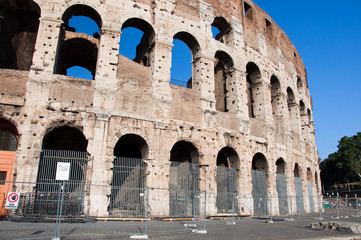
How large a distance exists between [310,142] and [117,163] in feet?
57.4

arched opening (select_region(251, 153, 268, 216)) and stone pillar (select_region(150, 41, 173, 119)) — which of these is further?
arched opening (select_region(251, 153, 268, 216))

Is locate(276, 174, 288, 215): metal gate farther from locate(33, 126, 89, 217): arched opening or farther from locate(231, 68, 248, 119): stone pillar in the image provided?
locate(33, 126, 89, 217): arched opening

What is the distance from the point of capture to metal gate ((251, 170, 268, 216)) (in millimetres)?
14227

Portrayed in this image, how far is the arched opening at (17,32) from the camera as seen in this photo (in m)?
12.5

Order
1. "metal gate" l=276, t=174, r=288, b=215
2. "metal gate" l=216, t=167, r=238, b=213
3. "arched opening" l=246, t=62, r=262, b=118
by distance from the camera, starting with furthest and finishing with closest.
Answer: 1. "arched opening" l=246, t=62, r=262, b=118
2. "metal gate" l=276, t=174, r=288, b=215
3. "metal gate" l=216, t=167, r=238, b=213

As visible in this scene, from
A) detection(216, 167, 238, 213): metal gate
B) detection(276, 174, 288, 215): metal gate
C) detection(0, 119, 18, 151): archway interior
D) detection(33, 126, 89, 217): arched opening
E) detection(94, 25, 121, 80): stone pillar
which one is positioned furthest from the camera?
detection(276, 174, 288, 215): metal gate

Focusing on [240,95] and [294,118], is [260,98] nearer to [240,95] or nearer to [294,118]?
[240,95]

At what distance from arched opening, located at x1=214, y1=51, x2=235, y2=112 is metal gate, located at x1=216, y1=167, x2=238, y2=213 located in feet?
12.1

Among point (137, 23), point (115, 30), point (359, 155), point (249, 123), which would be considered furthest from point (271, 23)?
point (359, 155)

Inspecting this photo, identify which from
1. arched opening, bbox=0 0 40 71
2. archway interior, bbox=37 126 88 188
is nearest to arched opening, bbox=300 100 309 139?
archway interior, bbox=37 126 88 188

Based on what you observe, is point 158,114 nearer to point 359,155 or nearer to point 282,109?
point 282,109

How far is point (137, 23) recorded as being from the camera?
13414 mm

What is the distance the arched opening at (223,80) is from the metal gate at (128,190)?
255 inches

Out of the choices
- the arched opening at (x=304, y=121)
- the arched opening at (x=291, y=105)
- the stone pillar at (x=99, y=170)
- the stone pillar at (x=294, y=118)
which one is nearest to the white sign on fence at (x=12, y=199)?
the stone pillar at (x=99, y=170)
